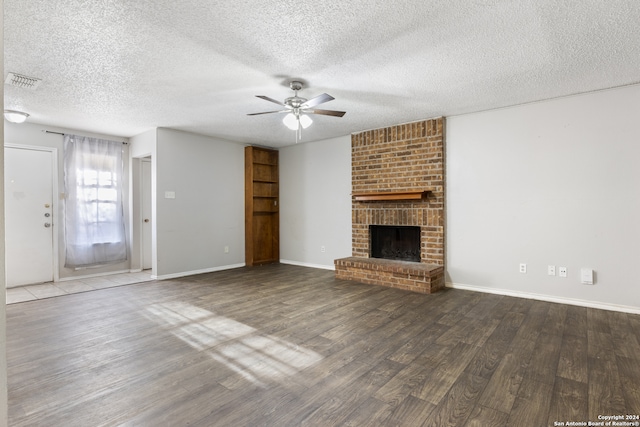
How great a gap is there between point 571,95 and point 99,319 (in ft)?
A: 18.7

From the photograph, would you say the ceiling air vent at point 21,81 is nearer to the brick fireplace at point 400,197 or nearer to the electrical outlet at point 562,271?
the brick fireplace at point 400,197

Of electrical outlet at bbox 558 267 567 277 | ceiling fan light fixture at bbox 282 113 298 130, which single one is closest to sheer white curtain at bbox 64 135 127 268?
ceiling fan light fixture at bbox 282 113 298 130

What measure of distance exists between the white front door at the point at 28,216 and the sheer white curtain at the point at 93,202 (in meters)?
0.24

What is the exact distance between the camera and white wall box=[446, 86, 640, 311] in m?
3.40

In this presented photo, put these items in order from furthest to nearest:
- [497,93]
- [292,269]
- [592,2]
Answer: [292,269]
[497,93]
[592,2]

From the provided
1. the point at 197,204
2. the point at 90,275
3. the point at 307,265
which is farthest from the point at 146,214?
the point at 307,265

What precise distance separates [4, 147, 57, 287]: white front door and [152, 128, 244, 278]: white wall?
1.67m

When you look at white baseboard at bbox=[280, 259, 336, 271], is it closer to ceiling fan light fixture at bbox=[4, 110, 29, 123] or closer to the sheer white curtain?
the sheer white curtain

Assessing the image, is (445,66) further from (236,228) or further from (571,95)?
(236,228)

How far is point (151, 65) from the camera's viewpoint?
287 centimetres

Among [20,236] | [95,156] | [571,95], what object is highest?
[571,95]

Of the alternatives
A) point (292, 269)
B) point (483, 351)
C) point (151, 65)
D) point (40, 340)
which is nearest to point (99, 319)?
point (40, 340)

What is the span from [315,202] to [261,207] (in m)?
1.18

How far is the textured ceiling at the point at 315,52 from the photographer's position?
2.11 meters
